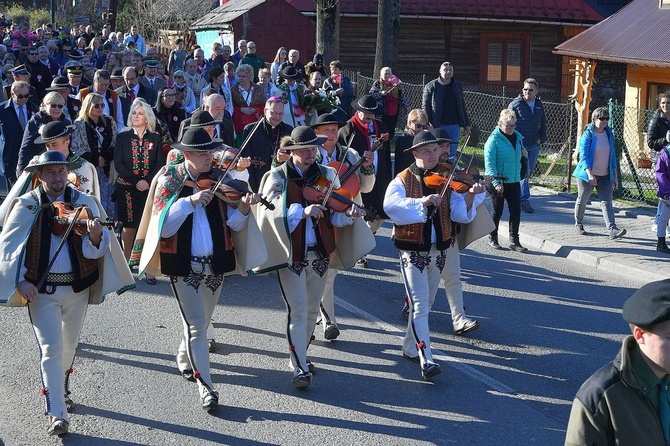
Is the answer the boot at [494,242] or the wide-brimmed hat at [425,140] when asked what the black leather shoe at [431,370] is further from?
the boot at [494,242]

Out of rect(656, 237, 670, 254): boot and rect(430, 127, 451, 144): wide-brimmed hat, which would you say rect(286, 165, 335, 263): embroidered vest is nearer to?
rect(430, 127, 451, 144): wide-brimmed hat

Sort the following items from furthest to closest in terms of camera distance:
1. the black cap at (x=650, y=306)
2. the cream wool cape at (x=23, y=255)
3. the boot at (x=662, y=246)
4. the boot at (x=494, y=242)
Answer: the boot at (x=494, y=242) → the boot at (x=662, y=246) → the cream wool cape at (x=23, y=255) → the black cap at (x=650, y=306)

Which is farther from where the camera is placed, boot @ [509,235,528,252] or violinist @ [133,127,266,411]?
boot @ [509,235,528,252]

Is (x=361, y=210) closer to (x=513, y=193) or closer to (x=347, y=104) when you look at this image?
(x=513, y=193)

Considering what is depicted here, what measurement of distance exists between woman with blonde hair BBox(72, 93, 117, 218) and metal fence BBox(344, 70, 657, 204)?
8.62 meters

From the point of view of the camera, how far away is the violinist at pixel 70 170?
6945 millimetres

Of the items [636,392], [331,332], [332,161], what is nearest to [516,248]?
[332,161]

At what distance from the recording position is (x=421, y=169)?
7938 mm

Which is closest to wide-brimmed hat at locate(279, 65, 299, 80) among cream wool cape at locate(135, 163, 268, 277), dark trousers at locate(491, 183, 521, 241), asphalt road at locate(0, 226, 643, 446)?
dark trousers at locate(491, 183, 521, 241)

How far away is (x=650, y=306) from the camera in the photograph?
11.7 ft

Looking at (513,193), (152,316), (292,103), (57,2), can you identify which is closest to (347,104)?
(292,103)

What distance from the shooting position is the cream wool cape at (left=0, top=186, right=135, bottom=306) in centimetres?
637

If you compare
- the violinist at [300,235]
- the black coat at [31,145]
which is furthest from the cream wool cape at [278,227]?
the black coat at [31,145]

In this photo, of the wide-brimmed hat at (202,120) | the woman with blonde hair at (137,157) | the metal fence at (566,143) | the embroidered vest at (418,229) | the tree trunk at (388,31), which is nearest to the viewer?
the embroidered vest at (418,229)
